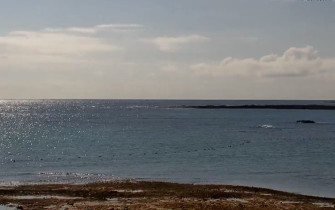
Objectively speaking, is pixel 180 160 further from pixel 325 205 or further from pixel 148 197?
pixel 325 205

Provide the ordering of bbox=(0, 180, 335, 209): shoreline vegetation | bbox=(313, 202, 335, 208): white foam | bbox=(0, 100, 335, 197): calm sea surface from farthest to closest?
bbox=(0, 100, 335, 197): calm sea surface, bbox=(313, 202, 335, 208): white foam, bbox=(0, 180, 335, 209): shoreline vegetation

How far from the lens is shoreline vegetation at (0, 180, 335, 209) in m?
29.7

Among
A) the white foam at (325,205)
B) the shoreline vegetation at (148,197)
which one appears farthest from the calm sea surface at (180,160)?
the white foam at (325,205)

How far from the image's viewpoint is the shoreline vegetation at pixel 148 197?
29.7 m

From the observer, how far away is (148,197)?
34125mm

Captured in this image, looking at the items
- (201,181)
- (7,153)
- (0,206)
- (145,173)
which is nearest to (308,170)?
(201,181)

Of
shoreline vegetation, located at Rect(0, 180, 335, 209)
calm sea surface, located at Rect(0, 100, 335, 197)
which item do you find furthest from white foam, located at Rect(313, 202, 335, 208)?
calm sea surface, located at Rect(0, 100, 335, 197)

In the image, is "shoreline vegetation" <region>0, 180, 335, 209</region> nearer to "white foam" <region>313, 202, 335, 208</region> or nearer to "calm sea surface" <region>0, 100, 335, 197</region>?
"white foam" <region>313, 202, 335, 208</region>

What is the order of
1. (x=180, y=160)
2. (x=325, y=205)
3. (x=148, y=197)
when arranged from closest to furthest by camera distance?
(x=325, y=205)
(x=148, y=197)
(x=180, y=160)

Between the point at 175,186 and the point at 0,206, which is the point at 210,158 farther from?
the point at 0,206

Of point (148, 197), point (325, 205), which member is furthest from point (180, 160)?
point (325, 205)

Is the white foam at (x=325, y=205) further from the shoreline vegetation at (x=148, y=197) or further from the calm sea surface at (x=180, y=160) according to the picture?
the calm sea surface at (x=180, y=160)

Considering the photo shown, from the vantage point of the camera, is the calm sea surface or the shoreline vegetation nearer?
the shoreline vegetation

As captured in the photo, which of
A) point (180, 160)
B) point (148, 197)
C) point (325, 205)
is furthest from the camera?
point (180, 160)
